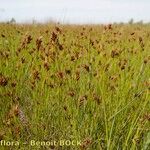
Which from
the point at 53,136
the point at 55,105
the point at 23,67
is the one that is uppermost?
the point at 23,67

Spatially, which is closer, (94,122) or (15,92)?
(94,122)

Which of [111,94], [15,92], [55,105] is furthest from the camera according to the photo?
[15,92]

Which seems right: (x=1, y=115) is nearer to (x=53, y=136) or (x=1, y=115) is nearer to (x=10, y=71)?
(x=53, y=136)

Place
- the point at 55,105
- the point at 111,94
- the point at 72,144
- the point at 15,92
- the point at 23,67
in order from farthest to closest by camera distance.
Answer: the point at 23,67 < the point at 15,92 < the point at 55,105 < the point at 111,94 < the point at 72,144

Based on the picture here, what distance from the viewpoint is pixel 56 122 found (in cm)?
261

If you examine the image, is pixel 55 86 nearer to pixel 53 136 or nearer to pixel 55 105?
pixel 55 105

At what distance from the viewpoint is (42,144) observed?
2316mm

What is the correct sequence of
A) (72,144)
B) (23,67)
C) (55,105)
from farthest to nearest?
(23,67) → (55,105) → (72,144)

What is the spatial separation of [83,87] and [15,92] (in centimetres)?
66

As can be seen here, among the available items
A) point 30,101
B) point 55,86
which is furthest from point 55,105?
point 30,101

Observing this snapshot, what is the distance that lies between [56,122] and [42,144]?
31 centimetres

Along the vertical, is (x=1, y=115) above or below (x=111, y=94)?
below

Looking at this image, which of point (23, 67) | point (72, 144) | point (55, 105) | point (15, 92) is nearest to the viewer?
point (72, 144)

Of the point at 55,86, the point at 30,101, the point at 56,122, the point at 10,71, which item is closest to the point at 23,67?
the point at 10,71
